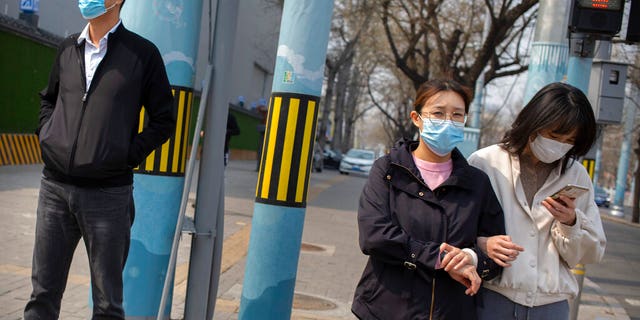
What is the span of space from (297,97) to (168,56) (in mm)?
872

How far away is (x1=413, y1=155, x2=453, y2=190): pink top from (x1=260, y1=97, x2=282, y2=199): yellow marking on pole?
6.10 feet

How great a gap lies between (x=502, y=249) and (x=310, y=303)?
441 cm

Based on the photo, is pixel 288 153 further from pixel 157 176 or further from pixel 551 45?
pixel 551 45

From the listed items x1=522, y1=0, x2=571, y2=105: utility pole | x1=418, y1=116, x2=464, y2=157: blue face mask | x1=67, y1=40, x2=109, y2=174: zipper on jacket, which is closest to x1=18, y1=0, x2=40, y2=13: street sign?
x1=522, y1=0, x2=571, y2=105: utility pole

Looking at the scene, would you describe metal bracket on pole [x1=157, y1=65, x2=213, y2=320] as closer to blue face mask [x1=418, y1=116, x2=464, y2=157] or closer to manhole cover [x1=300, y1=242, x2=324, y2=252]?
blue face mask [x1=418, y1=116, x2=464, y2=157]

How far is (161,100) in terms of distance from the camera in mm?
3848

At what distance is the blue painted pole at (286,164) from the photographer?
488cm

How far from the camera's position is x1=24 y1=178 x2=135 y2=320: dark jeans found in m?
3.65

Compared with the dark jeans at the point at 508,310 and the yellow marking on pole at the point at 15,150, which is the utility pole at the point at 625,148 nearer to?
the yellow marking on pole at the point at 15,150

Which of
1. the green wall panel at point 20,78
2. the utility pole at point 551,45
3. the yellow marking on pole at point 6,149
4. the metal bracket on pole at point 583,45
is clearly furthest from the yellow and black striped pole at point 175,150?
the green wall panel at point 20,78

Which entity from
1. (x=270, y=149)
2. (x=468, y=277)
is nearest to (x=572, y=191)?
(x=468, y=277)

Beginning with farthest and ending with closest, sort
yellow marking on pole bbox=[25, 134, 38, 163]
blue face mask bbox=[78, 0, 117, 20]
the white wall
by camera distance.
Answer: the white wall → yellow marking on pole bbox=[25, 134, 38, 163] → blue face mask bbox=[78, 0, 117, 20]

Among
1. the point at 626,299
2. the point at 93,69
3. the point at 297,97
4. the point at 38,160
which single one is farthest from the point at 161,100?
the point at 38,160

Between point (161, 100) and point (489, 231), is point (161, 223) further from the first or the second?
point (489, 231)
